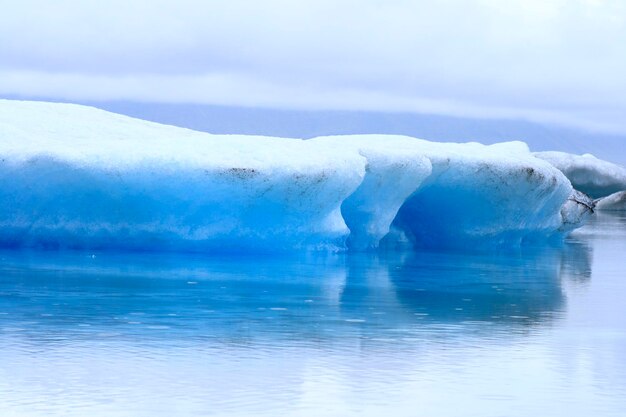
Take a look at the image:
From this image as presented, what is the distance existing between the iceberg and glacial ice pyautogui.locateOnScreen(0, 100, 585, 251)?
3159 centimetres

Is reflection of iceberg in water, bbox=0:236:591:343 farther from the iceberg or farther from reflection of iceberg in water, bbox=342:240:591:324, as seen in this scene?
the iceberg

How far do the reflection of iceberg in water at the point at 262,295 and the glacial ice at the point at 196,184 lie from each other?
1.28 feet

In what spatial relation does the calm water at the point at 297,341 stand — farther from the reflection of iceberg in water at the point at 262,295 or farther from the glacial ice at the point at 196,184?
the glacial ice at the point at 196,184

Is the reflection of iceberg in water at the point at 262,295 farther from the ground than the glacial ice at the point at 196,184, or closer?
closer

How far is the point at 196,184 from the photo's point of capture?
1295 centimetres

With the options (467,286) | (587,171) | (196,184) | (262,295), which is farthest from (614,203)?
(262,295)

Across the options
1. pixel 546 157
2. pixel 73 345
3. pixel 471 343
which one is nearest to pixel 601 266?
pixel 471 343

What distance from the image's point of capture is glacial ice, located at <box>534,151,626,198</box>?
3088cm

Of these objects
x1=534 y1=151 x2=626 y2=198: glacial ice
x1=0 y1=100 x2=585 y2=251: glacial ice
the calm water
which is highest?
x1=534 y1=151 x2=626 y2=198: glacial ice

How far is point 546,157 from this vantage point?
3103cm

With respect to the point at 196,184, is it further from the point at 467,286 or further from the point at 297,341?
the point at 297,341

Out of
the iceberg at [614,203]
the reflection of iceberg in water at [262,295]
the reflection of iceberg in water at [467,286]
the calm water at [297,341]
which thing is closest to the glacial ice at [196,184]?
the reflection of iceberg in water at [262,295]

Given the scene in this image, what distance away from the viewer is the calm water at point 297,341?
19.3 ft

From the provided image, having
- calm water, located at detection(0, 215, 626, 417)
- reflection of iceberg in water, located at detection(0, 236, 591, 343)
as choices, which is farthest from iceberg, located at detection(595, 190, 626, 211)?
calm water, located at detection(0, 215, 626, 417)
